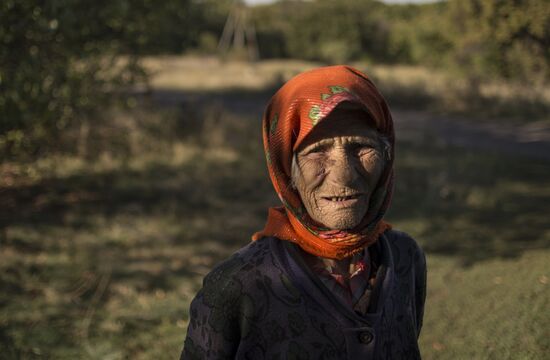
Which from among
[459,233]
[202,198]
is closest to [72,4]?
[202,198]

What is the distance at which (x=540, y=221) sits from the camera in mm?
7230

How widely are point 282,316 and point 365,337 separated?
8.8 inches

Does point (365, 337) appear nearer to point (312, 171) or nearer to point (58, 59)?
point (312, 171)

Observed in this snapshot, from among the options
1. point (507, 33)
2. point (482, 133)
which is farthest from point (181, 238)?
point (482, 133)

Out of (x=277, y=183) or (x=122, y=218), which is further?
(x=122, y=218)

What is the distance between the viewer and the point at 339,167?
1.66m

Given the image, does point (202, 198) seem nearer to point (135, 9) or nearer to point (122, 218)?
point (122, 218)

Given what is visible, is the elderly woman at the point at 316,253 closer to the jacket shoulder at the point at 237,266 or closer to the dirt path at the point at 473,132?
the jacket shoulder at the point at 237,266

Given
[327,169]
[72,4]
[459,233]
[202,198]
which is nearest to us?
[327,169]

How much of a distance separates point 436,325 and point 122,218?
221 inches

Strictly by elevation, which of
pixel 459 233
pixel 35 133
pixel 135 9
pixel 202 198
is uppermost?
pixel 135 9

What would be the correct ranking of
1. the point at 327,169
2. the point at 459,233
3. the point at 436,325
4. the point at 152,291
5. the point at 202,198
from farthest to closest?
the point at 202,198 → the point at 459,233 → the point at 152,291 → the point at 436,325 → the point at 327,169

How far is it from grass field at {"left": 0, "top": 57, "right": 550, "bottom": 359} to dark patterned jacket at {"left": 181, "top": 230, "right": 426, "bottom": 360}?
114cm

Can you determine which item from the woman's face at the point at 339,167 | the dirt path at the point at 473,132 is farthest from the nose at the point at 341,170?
the dirt path at the point at 473,132
